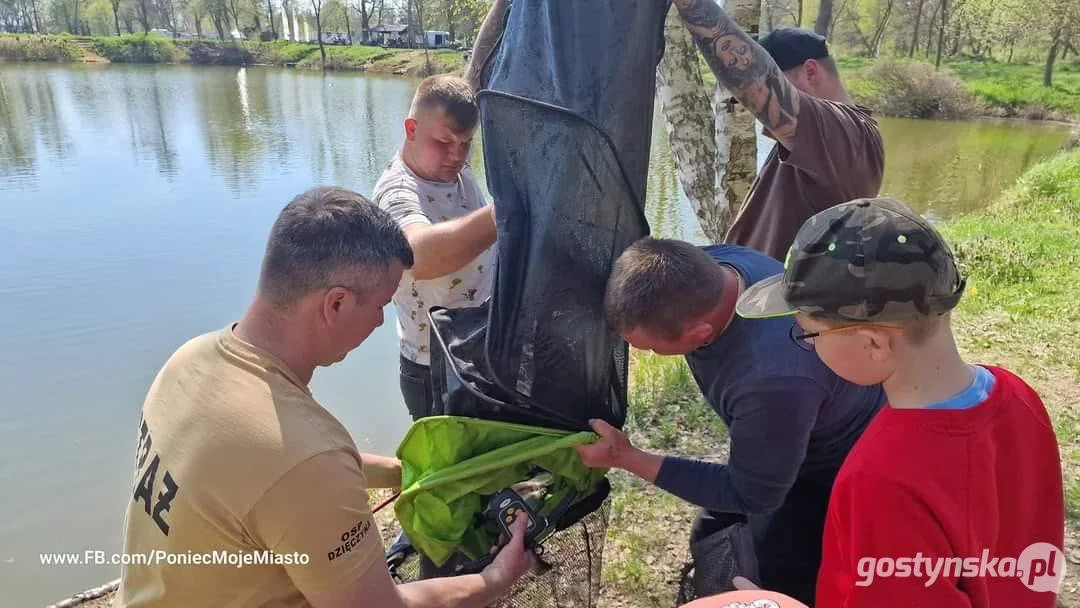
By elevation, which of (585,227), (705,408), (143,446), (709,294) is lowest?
(705,408)

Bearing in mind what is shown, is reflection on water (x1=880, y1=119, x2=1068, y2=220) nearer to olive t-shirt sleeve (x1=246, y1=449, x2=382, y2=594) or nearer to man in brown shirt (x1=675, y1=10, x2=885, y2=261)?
man in brown shirt (x1=675, y1=10, x2=885, y2=261)

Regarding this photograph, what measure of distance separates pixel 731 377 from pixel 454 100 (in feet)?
5.06

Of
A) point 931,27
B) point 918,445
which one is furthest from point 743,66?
point 931,27

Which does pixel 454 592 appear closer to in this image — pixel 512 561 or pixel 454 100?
A: pixel 512 561

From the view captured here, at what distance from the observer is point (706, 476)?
2.13 meters

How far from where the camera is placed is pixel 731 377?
199 cm

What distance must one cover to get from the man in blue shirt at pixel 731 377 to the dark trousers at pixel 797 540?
23 centimetres

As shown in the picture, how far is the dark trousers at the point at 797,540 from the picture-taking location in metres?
2.37

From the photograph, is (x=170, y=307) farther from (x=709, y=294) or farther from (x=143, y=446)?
(x=709, y=294)

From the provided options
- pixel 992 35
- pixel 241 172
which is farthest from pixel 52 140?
pixel 992 35

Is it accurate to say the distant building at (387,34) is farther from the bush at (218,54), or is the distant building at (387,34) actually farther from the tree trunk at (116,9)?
the tree trunk at (116,9)

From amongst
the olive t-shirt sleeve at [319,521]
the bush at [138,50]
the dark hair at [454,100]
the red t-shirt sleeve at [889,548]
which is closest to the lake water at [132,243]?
the dark hair at [454,100]

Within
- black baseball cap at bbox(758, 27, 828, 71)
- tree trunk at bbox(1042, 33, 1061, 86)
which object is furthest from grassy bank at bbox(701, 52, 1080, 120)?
black baseball cap at bbox(758, 27, 828, 71)

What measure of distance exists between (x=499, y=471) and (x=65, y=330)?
26.9ft
